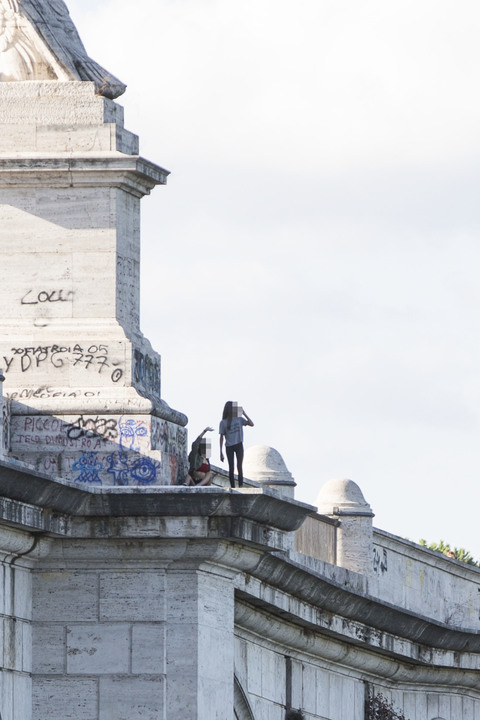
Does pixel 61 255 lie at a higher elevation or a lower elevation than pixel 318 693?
higher

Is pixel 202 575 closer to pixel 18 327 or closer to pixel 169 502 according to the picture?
pixel 169 502

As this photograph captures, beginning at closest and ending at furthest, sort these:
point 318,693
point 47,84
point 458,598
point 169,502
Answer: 1. point 169,502
2. point 47,84
3. point 318,693
4. point 458,598

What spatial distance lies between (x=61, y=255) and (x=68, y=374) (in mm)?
1120

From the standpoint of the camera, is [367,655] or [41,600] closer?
[41,600]

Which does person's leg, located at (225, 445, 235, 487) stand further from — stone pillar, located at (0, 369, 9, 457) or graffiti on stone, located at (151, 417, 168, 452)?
stone pillar, located at (0, 369, 9, 457)

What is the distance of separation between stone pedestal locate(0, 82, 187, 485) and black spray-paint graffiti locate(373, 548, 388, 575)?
1094cm

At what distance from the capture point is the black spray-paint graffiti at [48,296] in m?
22.3

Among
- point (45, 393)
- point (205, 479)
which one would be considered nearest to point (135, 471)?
point (205, 479)

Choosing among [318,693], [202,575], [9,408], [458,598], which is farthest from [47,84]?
[458,598]

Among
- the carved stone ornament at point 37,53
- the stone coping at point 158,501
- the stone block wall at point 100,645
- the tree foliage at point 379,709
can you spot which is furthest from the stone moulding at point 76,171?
the tree foliage at point 379,709

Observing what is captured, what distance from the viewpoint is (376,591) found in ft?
107

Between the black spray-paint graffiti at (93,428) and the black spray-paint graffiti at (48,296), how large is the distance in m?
1.20

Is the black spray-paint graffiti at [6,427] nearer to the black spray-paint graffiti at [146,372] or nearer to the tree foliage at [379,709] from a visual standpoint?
the black spray-paint graffiti at [146,372]

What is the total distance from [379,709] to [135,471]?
11196 millimetres
